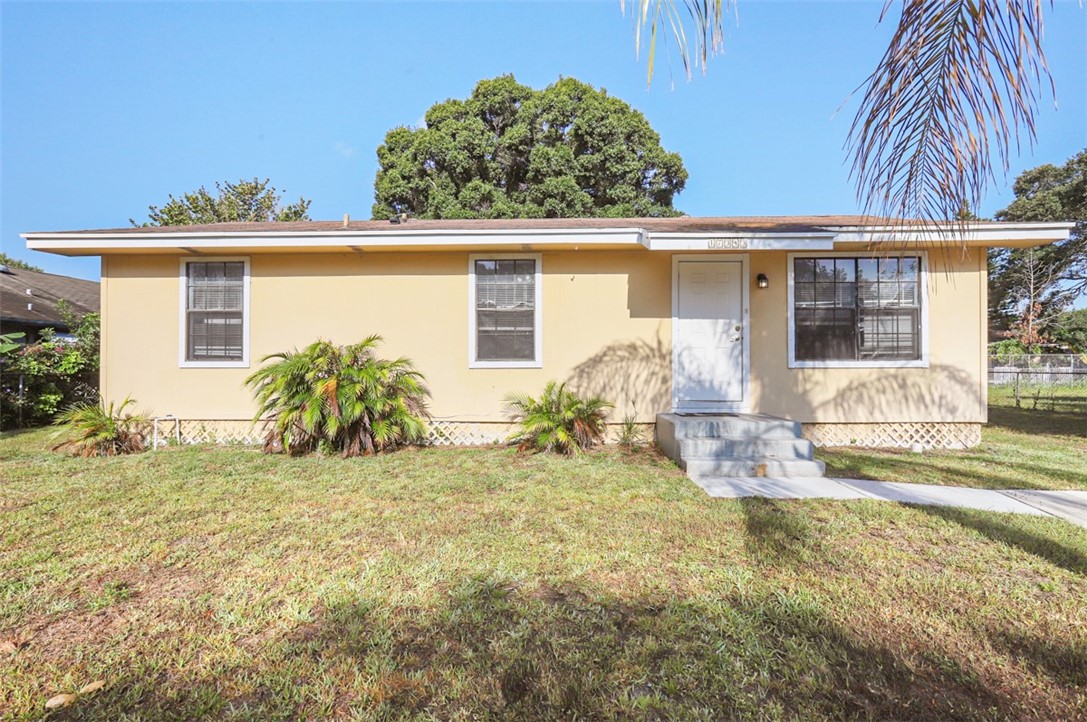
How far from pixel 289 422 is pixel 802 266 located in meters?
6.84

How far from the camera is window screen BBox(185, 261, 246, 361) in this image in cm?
628

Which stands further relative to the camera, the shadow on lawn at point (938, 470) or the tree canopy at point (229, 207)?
the tree canopy at point (229, 207)

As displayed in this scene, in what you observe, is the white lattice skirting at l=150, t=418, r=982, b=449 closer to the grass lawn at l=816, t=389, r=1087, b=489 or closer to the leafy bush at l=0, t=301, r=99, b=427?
the grass lawn at l=816, t=389, r=1087, b=489

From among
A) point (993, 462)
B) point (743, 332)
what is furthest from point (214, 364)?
point (993, 462)

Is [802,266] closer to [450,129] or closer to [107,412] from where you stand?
[107,412]

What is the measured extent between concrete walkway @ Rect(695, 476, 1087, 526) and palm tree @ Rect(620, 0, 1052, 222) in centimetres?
282

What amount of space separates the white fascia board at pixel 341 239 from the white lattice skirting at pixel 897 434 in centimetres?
365

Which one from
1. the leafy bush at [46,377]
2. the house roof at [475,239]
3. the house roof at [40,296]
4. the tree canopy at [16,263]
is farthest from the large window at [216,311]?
the tree canopy at [16,263]

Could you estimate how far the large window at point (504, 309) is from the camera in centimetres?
623

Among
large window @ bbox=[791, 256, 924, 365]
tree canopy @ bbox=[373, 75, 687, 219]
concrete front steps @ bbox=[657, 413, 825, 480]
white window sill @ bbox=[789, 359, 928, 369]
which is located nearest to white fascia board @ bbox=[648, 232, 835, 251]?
large window @ bbox=[791, 256, 924, 365]

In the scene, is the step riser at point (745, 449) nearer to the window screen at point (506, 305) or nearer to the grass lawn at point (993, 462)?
the grass lawn at point (993, 462)

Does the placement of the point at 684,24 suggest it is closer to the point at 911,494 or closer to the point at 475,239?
the point at 911,494

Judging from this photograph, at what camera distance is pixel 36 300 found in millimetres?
12844

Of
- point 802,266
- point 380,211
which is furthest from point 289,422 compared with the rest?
point 380,211
